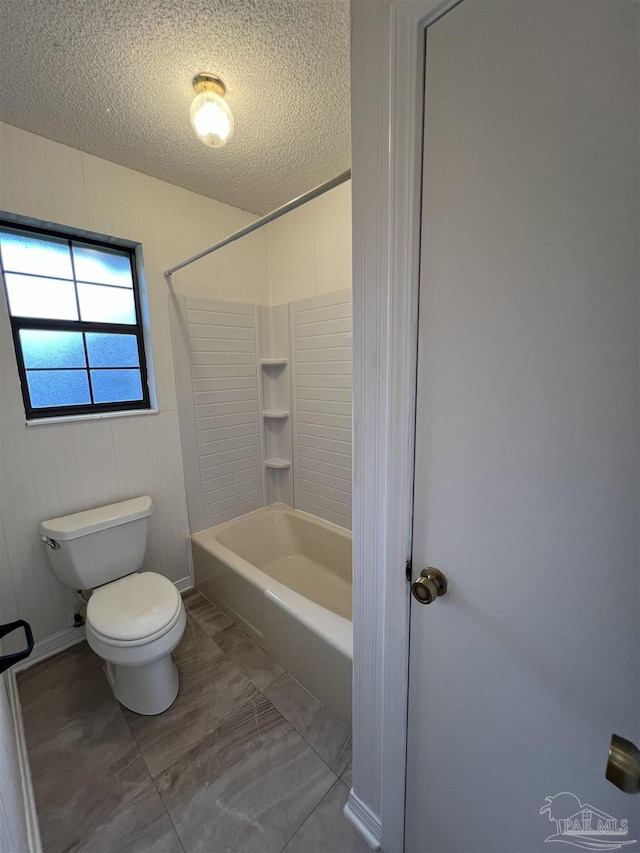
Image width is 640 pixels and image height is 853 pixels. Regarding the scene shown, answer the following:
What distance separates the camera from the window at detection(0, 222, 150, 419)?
59.9 inches

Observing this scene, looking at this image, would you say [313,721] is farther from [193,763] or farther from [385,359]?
[385,359]

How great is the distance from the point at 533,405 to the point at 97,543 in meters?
1.86

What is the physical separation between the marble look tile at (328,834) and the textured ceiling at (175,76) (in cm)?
249

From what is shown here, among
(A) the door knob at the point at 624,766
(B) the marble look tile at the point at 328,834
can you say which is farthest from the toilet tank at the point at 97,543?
(A) the door knob at the point at 624,766

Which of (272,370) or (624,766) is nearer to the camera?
(624,766)

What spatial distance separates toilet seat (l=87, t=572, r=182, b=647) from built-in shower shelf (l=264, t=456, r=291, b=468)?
1.09 m

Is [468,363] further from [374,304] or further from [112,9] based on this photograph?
[112,9]

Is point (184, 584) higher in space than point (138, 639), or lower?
lower

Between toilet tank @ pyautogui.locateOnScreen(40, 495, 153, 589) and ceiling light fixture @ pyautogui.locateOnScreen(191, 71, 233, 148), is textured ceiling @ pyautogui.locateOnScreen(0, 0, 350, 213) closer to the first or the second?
ceiling light fixture @ pyautogui.locateOnScreen(191, 71, 233, 148)

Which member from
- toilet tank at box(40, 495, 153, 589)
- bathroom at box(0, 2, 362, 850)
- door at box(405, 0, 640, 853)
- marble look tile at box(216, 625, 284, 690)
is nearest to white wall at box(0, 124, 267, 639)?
bathroom at box(0, 2, 362, 850)

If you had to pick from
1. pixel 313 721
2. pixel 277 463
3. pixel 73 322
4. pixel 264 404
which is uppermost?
pixel 73 322

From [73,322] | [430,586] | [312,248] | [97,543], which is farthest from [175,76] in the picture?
[97,543]

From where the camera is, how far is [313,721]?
1.35 m

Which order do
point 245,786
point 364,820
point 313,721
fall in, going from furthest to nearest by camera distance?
1. point 313,721
2. point 245,786
3. point 364,820
